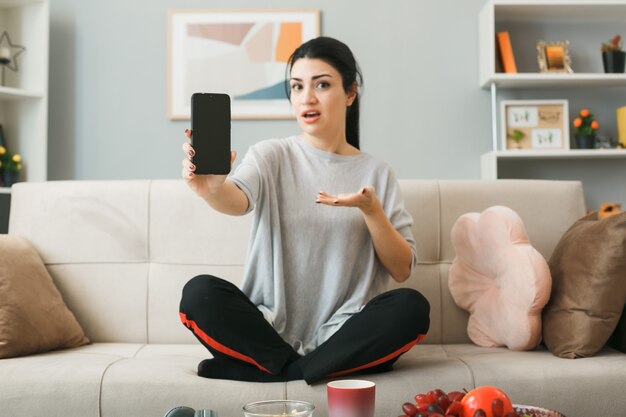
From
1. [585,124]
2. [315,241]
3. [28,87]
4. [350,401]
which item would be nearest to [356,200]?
[315,241]

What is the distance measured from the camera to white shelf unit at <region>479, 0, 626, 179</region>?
3201 mm

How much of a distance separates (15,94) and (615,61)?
2.63 meters

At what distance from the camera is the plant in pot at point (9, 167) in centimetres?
330

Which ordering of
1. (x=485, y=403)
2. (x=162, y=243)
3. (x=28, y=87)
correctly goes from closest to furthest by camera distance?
(x=485, y=403) < (x=162, y=243) < (x=28, y=87)

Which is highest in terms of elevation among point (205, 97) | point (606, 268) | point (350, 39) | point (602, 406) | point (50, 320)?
point (350, 39)

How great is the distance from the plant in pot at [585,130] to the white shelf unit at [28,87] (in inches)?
93.8

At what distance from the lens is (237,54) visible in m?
3.43

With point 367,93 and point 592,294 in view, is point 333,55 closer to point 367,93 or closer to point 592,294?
point 592,294

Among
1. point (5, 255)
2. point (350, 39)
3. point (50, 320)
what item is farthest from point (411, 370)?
point (350, 39)

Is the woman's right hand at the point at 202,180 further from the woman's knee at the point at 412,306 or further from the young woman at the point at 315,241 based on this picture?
the woman's knee at the point at 412,306

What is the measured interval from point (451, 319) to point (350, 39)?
1.66m

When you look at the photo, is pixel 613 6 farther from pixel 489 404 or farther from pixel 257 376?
pixel 489 404

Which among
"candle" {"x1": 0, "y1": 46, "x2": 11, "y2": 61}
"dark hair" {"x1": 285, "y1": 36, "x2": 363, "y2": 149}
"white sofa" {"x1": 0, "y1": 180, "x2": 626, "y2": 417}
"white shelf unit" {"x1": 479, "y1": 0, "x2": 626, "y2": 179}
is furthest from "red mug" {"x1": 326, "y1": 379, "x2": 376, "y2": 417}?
"candle" {"x1": 0, "y1": 46, "x2": 11, "y2": 61}

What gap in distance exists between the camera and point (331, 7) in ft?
11.2
